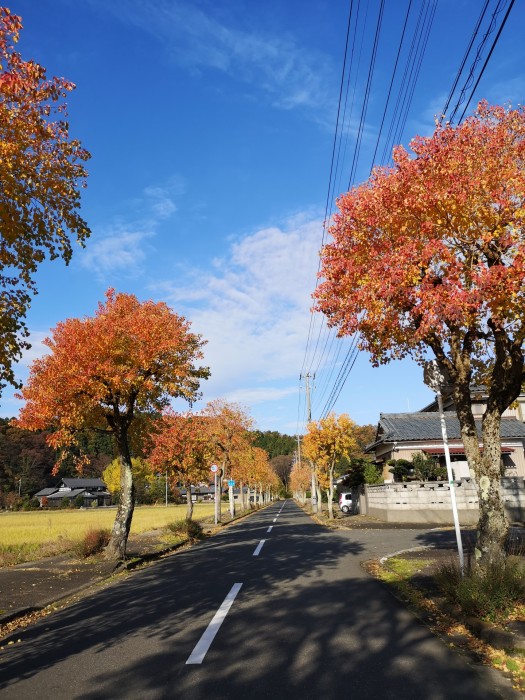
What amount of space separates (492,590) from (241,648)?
314cm

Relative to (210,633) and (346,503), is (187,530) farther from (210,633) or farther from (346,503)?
(346,503)

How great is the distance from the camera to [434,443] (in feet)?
101

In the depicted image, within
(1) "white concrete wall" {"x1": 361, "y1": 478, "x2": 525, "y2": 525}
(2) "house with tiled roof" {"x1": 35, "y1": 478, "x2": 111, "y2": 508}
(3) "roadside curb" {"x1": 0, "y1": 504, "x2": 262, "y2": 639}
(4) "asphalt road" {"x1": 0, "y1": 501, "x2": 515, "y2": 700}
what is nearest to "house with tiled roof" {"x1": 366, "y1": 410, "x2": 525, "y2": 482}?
(1) "white concrete wall" {"x1": 361, "y1": 478, "x2": 525, "y2": 525}

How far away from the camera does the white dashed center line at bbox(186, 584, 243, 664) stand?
202 inches

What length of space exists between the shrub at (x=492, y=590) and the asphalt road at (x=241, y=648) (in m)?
0.69

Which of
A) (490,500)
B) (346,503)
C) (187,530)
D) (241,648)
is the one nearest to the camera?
(241,648)

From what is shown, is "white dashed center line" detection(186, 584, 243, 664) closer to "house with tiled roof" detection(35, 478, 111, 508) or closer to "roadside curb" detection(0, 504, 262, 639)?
"roadside curb" detection(0, 504, 262, 639)

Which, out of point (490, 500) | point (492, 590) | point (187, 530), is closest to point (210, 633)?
point (492, 590)

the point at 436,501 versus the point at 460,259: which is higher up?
the point at 460,259

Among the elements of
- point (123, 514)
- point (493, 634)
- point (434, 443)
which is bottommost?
point (493, 634)

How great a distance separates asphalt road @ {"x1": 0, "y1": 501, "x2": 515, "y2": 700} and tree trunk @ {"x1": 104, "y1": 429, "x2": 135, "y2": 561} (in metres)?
4.22

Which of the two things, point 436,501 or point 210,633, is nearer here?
point 210,633

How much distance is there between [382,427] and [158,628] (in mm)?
30781

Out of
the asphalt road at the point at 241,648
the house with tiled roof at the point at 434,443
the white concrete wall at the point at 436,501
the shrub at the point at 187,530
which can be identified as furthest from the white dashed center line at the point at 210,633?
the house with tiled roof at the point at 434,443
